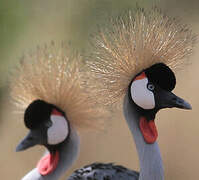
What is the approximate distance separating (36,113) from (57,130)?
0.13 meters

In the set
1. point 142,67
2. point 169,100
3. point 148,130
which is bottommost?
point 148,130

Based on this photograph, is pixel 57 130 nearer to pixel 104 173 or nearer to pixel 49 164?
pixel 49 164

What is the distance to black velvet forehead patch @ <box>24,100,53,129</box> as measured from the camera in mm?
1997

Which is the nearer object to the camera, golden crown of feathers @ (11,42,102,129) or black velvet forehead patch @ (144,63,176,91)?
black velvet forehead patch @ (144,63,176,91)

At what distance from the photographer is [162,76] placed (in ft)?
5.52

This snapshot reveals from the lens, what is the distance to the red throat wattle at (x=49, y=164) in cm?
210

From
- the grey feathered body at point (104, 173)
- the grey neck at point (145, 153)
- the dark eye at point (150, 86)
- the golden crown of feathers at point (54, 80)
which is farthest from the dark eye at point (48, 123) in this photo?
the dark eye at point (150, 86)

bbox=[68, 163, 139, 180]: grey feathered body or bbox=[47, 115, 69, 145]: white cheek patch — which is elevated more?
bbox=[47, 115, 69, 145]: white cheek patch

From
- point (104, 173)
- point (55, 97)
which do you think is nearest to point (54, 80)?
point (55, 97)

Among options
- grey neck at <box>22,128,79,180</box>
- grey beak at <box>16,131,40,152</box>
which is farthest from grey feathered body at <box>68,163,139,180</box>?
grey beak at <box>16,131,40,152</box>

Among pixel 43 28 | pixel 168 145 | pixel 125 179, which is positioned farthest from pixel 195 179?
pixel 43 28

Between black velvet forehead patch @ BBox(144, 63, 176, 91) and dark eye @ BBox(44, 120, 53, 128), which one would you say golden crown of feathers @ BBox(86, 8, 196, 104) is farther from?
dark eye @ BBox(44, 120, 53, 128)

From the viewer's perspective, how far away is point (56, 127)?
2080mm

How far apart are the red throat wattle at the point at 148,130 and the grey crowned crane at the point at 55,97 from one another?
398mm
